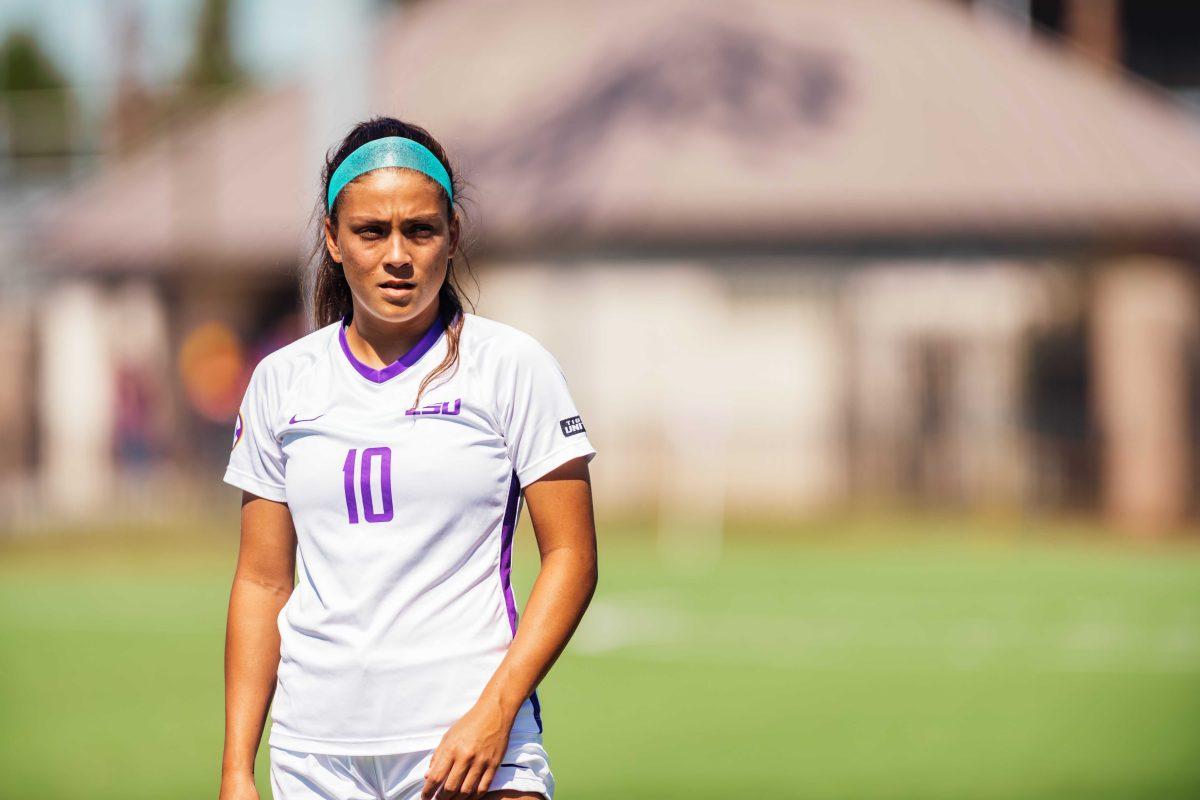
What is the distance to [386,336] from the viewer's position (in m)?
4.15

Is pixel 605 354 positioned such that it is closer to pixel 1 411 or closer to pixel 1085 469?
pixel 1085 469

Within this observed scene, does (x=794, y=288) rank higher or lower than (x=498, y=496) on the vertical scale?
higher

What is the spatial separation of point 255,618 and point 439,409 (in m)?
0.63

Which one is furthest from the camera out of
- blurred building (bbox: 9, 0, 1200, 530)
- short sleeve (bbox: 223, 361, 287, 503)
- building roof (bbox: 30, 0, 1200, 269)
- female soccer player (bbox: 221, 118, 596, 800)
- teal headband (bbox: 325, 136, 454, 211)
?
building roof (bbox: 30, 0, 1200, 269)

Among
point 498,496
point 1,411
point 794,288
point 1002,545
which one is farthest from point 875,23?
point 498,496

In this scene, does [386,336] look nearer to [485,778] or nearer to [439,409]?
[439,409]

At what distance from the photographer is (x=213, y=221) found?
33.5 metres

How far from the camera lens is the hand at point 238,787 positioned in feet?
13.7

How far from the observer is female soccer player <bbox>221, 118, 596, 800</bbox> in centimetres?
397

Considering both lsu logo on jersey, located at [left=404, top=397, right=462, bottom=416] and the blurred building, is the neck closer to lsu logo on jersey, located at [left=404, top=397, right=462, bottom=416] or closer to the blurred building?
lsu logo on jersey, located at [left=404, top=397, right=462, bottom=416]

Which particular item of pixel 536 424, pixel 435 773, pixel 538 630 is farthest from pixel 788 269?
pixel 435 773

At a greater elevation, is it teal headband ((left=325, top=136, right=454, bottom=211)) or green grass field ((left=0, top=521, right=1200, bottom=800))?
teal headband ((left=325, top=136, right=454, bottom=211))

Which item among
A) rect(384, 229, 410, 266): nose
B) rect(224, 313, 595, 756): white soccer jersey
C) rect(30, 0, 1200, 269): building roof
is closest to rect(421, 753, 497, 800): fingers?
rect(224, 313, 595, 756): white soccer jersey

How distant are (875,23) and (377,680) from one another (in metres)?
31.7
